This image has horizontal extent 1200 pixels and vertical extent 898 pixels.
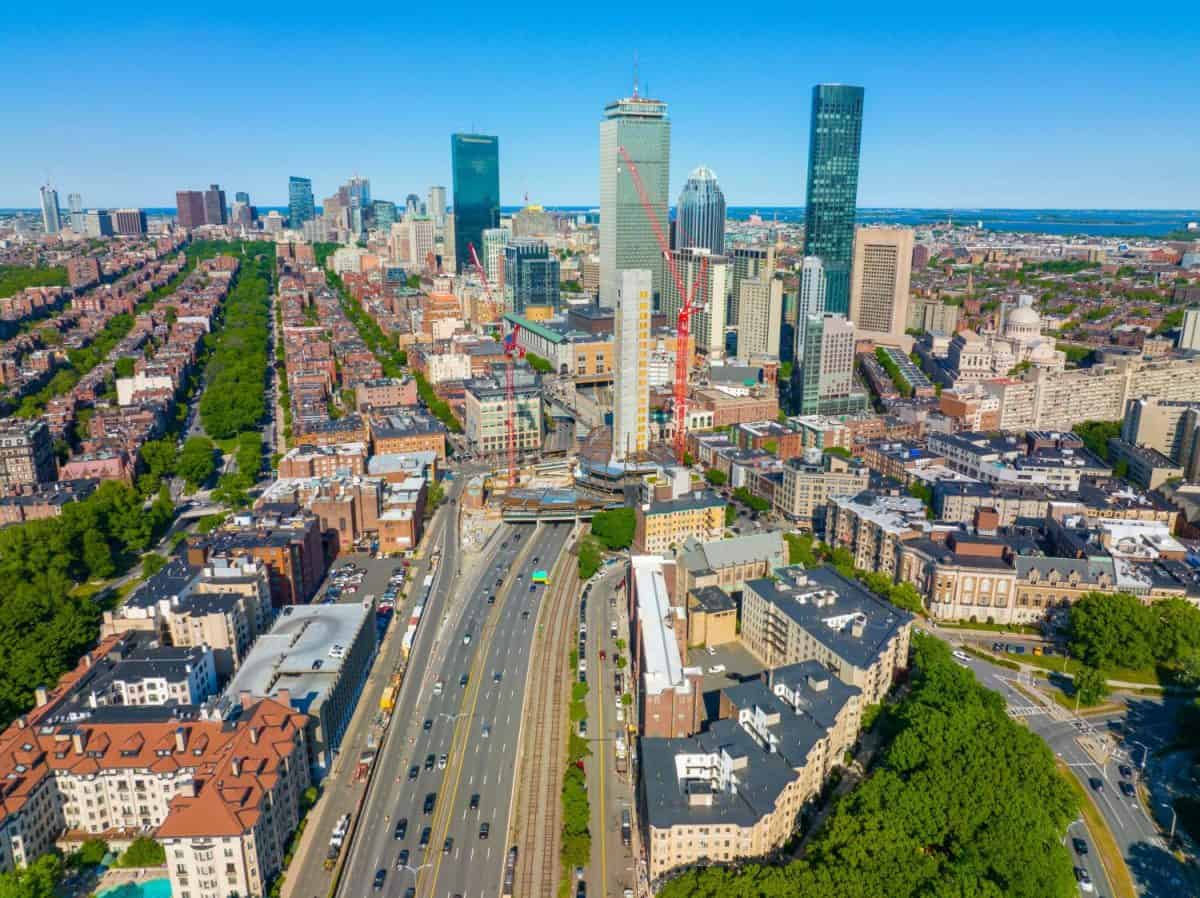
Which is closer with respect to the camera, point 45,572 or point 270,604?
point 270,604

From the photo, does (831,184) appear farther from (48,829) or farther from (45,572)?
(48,829)

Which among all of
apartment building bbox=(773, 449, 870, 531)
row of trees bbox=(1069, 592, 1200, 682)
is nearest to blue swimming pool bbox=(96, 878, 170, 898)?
row of trees bbox=(1069, 592, 1200, 682)

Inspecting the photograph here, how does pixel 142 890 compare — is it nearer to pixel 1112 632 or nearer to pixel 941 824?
pixel 941 824

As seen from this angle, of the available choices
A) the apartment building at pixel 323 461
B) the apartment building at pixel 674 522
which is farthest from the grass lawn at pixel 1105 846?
the apartment building at pixel 323 461

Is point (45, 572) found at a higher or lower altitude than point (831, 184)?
lower

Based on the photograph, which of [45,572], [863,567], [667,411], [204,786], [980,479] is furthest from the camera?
[667,411]

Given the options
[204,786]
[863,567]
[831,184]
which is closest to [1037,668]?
[863,567]

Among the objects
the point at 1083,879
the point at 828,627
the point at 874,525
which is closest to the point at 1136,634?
the point at 874,525
